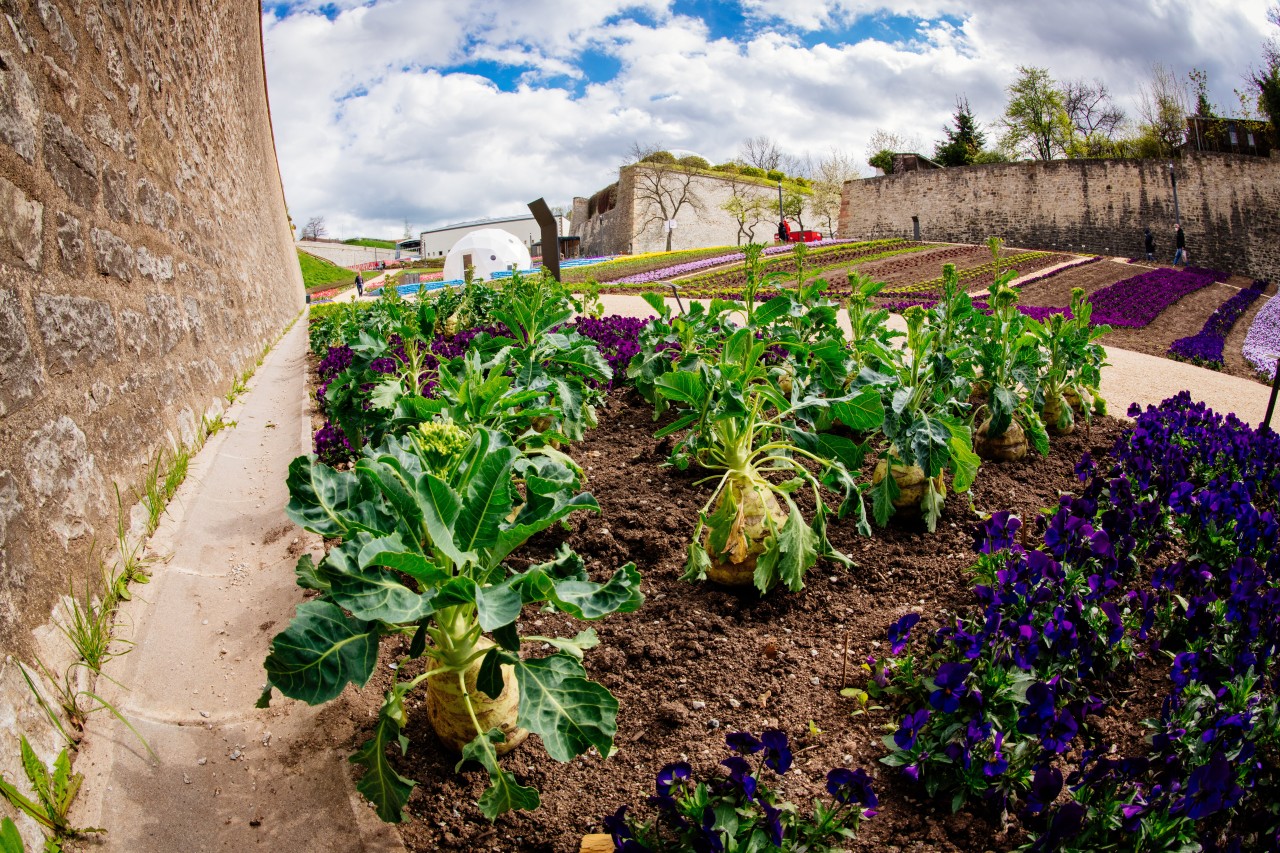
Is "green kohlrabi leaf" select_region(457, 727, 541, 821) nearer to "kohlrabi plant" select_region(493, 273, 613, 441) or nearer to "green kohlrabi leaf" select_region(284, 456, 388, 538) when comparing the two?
"green kohlrabi leaf" select_region(284, 456, 388, 538)

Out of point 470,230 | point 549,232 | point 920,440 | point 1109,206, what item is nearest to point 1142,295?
point 549,232

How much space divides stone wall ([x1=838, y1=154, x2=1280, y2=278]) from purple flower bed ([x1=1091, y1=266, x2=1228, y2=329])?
246 inches

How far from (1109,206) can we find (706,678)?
1210 inches

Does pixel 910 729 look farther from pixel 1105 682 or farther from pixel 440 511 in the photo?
pixel 440 511

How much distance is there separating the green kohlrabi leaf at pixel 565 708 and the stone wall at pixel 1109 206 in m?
30.4

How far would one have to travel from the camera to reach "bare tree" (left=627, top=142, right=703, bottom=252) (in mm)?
40469

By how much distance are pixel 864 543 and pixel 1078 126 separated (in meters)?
50.0

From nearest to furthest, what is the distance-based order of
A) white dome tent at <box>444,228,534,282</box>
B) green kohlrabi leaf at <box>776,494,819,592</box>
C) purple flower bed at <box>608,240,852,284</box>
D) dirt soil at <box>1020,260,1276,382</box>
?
green kohlrabi leaf at <box>776,494,819,592</box>, dirt soil at <box>1020,260,1276,382</box>, purple flower bed at <box>608,240,852,284</box>, white dome tent at <box>444,228,534,282</box>

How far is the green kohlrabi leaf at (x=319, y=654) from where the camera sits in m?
1.35

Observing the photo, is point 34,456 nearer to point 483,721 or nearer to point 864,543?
point 483,721

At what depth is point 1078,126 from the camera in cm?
4206

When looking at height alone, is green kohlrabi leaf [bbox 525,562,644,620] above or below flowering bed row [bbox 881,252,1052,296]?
below

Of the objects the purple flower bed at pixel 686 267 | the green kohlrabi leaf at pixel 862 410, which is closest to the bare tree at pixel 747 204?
the purple flower bed at pixel 686 267

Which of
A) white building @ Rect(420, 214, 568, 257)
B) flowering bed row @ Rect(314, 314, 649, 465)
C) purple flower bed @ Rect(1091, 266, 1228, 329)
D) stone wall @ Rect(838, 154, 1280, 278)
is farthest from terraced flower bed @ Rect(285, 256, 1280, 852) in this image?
white building @ Rect(420, 214, 568, 257)
